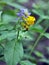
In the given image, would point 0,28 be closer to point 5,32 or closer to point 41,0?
point 5,32

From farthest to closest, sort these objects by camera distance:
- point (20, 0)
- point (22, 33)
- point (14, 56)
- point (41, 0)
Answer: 1. point (41, 0)
2. point (20, 0)
3. point (22, 33)
4. point (14, 56)

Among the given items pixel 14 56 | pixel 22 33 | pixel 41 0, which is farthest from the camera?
pixel 41 0

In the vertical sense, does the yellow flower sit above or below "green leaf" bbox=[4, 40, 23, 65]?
above

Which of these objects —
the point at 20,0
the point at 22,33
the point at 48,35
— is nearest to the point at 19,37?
the point at 22,33

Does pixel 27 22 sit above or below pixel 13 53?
above

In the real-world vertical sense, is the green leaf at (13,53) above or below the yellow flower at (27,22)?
below

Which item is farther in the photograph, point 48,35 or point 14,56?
point 48,35

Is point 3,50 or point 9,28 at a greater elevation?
point 9,28

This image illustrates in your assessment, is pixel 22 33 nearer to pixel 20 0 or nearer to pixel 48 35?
pixel 48 35
